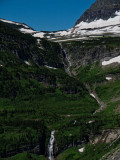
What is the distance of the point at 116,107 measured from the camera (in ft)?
407

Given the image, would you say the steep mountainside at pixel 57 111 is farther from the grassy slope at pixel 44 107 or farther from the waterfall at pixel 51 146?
the waterfall at pixel 51 146

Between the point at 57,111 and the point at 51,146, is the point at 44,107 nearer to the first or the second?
the point at 57,111

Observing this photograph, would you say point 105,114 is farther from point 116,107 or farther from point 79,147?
point 79,147

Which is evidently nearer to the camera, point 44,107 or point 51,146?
point 51,146

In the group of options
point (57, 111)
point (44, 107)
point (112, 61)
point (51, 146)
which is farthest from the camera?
point (112, 61)

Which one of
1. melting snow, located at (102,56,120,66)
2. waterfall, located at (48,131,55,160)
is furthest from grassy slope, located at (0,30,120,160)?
melting snow, located at (102,56,120,66)

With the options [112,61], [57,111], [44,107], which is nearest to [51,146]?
[57,111]

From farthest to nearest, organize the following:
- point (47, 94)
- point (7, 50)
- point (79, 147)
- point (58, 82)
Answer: point (7, 50)
point (58, 82)
point (47, 94)
point (79, 147)

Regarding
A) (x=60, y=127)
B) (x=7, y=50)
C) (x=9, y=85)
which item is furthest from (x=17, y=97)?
(x=7, y=50)

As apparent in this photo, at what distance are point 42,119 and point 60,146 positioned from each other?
67.5 ft

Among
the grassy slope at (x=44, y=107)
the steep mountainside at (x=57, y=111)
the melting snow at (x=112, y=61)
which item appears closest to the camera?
the steep mountainside at (x=57, y=111)

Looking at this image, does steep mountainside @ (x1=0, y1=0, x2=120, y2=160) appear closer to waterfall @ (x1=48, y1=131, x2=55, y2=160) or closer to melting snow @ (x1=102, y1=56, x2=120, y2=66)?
melting snow @ (x1=102, y1=56, x2=120, y2=66)

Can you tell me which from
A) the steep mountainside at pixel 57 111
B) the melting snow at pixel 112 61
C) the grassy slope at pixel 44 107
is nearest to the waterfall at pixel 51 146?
the steep mountainside at pixel 57 111

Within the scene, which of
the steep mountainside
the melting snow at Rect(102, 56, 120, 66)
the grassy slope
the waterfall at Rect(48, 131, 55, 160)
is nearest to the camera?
the steep mountainside
